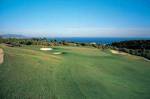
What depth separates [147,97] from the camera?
5.83m

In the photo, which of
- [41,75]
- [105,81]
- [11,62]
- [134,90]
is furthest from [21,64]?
[134,90]

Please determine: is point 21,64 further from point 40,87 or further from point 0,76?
point 40,87

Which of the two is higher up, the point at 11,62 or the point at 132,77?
the point at 11,62

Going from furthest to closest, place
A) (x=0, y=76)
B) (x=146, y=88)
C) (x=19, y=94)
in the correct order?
(x=146, y=88)
(x=0, y=76)
(x=19, y=94)

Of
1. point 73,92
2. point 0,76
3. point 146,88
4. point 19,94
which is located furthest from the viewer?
point 146,88

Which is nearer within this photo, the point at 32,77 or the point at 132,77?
the point at 32,77

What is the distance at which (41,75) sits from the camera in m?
6.82

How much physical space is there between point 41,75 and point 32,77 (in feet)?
1.50

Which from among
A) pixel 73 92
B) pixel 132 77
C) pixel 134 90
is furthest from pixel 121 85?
pixel 73 92

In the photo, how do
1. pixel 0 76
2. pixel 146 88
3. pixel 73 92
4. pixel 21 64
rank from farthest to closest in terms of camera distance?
pixel 21 64
pixel 146 88
pixel 0 76
pixel 73 92

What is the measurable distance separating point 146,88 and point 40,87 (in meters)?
4.06

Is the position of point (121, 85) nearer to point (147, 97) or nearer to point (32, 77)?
point (147, 97)

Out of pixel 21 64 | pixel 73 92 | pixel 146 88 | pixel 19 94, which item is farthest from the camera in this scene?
pixel 21 64

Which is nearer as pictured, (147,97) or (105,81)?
(147,97)
